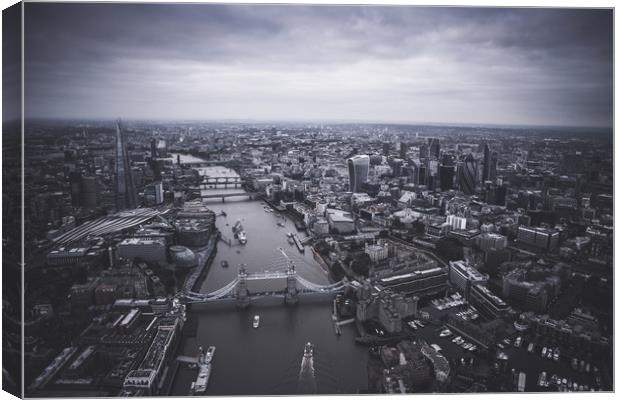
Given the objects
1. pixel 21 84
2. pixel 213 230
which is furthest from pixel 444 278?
pixel 21 84

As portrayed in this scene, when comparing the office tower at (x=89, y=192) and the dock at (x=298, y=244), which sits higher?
the office tower at (x=89, y=192)

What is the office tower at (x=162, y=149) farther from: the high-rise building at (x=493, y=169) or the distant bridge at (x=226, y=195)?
the high-rise building at (x=493, y=169)

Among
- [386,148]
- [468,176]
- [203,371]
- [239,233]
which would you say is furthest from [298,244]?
[468,176]

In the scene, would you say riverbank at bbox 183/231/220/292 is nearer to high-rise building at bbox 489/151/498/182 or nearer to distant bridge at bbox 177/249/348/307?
distant bridge at bbox 177/249/348/307

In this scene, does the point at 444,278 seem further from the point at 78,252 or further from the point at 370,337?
the point at 78,252

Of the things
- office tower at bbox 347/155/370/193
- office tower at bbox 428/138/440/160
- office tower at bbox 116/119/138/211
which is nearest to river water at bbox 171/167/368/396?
office tower at bbox 116/119/138/211

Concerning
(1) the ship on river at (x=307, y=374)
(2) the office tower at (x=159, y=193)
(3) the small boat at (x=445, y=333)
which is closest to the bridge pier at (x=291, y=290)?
(1) the ship on river at (x=307, y=374)

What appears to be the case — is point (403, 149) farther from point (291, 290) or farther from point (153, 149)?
point (153, 149)
